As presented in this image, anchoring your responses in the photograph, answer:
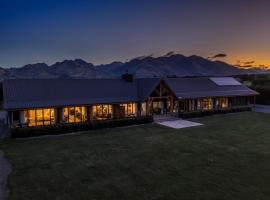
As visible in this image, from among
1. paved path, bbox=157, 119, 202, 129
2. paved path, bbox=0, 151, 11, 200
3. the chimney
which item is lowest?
paved path, bbox=0, 151, 11, 200

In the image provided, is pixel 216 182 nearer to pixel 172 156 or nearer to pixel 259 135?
pixel 172 156

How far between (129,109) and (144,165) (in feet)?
44.8

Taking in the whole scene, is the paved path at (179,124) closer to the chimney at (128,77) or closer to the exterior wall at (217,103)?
the exterior wall at (217,103)

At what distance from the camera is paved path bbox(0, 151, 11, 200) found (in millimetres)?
8750

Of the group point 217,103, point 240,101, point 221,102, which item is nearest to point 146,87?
point 217,103

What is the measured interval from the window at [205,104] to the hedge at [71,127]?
1009 centimetres

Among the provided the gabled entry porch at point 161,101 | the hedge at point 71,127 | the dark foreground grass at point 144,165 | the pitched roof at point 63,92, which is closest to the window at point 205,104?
the gabled entry porch at point 161,101

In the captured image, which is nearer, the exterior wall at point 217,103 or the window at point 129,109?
the window at point 129,109

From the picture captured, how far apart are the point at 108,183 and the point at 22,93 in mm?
15750

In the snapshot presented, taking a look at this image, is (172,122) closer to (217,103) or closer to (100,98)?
(100,98)

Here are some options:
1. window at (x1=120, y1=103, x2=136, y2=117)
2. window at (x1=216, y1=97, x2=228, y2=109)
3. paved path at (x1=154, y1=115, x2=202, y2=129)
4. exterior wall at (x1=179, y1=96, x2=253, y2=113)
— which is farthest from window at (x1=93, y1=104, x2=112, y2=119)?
window at (x1=216, y1=97, x2=228, y2=109)

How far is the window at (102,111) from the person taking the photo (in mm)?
23469

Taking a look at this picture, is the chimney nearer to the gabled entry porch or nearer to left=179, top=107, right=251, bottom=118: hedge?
the gabled entry porch

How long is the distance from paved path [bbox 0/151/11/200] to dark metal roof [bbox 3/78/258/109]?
746 cm
